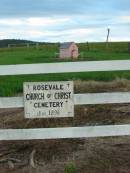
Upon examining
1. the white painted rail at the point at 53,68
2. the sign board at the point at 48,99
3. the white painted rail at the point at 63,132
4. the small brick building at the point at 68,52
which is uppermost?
the white painted rail at the point at 53,68

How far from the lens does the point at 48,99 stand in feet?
23.5

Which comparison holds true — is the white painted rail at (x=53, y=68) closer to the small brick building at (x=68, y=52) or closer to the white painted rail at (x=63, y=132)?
the white painted rail at (x=63, y=132)

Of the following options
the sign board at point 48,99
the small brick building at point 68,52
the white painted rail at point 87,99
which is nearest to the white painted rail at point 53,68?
the sign board at point 48,99

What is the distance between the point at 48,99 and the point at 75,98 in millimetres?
333

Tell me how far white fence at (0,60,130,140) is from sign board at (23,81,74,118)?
0.32 feet

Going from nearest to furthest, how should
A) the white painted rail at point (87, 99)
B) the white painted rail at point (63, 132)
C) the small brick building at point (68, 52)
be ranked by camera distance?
the white painted rail at point (87, 99) → the white painted rail at point (63, 132) → the small brick building at point (68, 52)

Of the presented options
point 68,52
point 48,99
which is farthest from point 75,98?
point 68,52

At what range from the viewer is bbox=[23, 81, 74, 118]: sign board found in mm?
7137

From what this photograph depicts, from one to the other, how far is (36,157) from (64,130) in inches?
26.3

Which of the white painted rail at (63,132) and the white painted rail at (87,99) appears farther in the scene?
the white painted rail at (63,132)

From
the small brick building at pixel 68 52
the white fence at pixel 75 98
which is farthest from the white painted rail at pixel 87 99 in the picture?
the small brick building at pixel 68 52

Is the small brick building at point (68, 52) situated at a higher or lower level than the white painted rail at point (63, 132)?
lower

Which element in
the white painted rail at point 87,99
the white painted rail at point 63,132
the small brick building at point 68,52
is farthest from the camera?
the small brick building at point 68,52

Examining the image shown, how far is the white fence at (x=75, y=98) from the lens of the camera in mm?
7137
